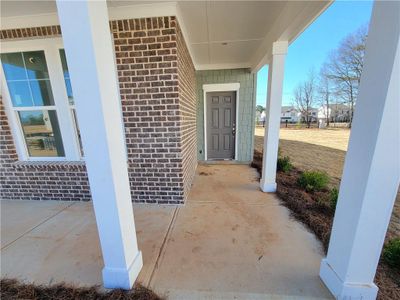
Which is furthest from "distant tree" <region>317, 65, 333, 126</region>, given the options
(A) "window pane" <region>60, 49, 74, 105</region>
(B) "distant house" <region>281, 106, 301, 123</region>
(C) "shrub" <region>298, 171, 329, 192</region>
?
(A) "window pane" <region>60, 49, 74, 105</region>

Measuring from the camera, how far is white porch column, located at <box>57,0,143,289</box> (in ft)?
3.20

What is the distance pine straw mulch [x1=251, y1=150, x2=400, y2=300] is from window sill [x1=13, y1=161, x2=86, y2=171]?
10.4ft

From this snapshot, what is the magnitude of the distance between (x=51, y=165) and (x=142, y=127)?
1.59 m

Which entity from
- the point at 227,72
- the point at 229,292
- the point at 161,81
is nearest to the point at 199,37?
the point at 161,81

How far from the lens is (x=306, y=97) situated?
25344 millimetres

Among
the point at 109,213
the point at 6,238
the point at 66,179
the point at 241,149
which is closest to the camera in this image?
the point at 109,213

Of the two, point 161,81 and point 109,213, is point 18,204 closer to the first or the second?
point 109,213

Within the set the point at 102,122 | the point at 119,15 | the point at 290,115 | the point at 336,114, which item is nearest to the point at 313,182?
the point at 102,122

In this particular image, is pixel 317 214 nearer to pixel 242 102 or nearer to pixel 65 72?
pixel 242 102

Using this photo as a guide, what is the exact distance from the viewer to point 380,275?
147 centimetres

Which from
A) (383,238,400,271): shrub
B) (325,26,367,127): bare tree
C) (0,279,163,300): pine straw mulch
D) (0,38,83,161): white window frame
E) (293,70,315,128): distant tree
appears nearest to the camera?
(0,279,163,300): pine straw mulch

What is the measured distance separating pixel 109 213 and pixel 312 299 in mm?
1597

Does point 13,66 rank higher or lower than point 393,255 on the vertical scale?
higher

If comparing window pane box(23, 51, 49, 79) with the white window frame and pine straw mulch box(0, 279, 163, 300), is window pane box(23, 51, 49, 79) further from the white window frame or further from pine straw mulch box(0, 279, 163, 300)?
pine straw mulch box(0, 279, 163, 300)
